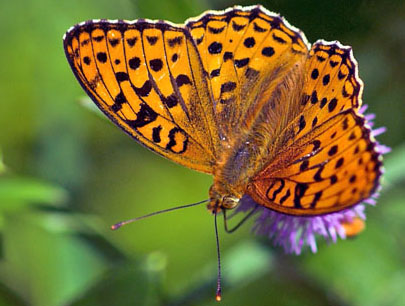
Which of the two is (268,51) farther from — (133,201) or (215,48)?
(133,201)

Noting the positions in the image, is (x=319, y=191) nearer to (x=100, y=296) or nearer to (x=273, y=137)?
(x=273, y=137)

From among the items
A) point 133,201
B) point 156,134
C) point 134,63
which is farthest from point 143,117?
point 133,201

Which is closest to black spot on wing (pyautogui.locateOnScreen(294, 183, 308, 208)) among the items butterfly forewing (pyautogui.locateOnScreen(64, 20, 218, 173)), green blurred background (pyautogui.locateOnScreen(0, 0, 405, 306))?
butterfly forewing (pyautogui.locateOnScreen(64, 20, 218, 173))

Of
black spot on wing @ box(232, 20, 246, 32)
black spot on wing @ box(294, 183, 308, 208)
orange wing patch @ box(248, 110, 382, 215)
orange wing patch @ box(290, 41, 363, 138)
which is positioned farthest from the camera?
black spot on wing @ box(232, 20, 246, 32)

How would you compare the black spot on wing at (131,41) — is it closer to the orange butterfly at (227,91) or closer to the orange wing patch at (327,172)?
the orange butterfly at (227,91)

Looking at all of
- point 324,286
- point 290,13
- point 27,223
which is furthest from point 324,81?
point 27,223

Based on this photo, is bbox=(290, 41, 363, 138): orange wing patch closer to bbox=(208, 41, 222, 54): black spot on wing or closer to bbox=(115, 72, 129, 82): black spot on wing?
bbox=(208, 41, 222, 54): black spot on wing

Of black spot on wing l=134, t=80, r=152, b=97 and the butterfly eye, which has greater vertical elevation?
black spot on wing l=134, t=80, r=152, b=97
